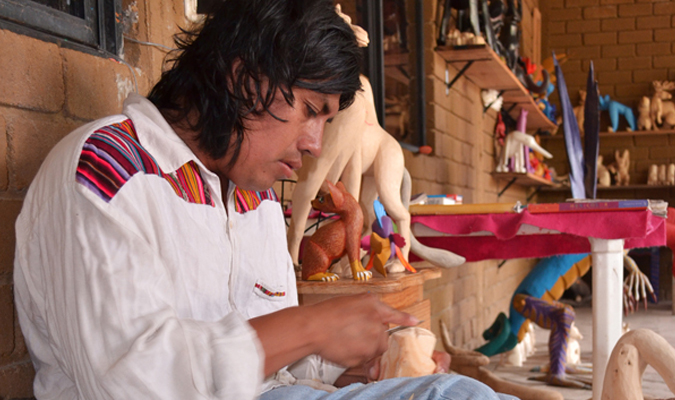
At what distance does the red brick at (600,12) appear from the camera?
6305 mm

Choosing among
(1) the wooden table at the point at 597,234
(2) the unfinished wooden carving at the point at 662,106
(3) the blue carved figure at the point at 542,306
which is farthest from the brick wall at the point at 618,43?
(1) the wooden table at the point at 597,234

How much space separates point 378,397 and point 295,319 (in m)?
0.30

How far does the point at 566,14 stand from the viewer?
21.2ft

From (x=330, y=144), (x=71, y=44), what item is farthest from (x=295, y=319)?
(x=330, y=144)

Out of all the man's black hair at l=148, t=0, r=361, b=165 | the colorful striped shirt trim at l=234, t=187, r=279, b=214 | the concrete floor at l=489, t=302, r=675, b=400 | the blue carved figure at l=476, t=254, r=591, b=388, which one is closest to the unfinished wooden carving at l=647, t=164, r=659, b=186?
the concrete floor at l=489, t=302, r=675, b=400

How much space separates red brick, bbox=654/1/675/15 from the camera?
20.2ft

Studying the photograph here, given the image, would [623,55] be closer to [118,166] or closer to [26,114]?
[26,114]

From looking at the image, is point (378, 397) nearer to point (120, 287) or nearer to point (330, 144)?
point (120, 287)

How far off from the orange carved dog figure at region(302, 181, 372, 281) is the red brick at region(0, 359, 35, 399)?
0.67 meters

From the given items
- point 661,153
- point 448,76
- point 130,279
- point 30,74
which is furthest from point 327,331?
point 661,153

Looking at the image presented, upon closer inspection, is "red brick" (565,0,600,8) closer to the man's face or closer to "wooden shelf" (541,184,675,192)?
"wooden shelf" (541,184,675,192)

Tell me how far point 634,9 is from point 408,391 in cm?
645

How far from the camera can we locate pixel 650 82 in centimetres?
619

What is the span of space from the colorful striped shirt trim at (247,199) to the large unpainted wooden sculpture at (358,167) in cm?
36
